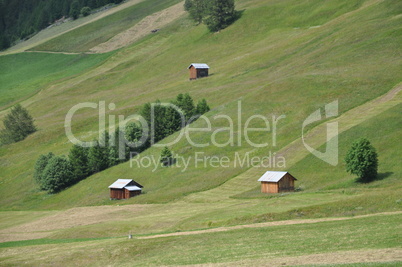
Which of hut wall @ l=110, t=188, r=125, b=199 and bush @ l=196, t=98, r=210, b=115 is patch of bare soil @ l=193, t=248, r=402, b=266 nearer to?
hut wall @ l=110, t=188, r=125, b=199

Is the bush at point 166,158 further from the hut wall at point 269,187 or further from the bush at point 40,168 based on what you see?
the hut wall at point 269,187

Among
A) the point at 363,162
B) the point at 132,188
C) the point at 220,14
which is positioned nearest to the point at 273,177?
the point at 363,162

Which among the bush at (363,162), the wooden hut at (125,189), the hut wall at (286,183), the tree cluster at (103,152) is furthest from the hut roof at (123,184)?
the bush at (363,162)

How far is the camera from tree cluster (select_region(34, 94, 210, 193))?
106 metres

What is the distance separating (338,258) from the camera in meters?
32.1

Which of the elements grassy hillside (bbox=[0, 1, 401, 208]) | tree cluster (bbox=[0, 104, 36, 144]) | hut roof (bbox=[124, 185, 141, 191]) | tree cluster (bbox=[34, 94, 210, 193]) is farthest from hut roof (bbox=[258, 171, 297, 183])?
tree cluster (bbox=[0, 104, 36, 144])

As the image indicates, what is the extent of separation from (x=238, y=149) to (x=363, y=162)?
3442 cm

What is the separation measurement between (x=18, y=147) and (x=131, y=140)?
42.6m

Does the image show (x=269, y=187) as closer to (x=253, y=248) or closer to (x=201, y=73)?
(x=253, y=248)

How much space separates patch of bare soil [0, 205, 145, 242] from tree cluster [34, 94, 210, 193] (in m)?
24.1

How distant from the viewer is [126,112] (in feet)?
451

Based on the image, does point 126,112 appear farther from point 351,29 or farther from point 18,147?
point 351,29

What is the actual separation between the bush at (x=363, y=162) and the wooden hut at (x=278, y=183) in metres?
9.21

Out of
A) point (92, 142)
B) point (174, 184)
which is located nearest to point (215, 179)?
point (174, 184)
